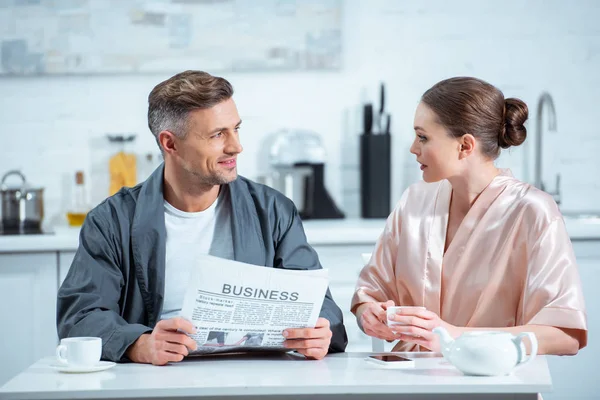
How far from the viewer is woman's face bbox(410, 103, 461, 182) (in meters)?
2.21

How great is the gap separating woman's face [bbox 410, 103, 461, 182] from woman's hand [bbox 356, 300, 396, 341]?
1.20 ft

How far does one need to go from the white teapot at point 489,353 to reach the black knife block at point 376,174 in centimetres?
213

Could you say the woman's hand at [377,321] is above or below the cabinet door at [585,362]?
above

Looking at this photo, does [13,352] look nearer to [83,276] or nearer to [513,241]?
[83,276]

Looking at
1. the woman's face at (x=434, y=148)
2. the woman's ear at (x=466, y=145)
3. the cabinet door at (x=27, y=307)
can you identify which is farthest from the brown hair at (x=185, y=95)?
the cabinet door at (x=27, y=307)

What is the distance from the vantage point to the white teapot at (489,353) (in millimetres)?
1591

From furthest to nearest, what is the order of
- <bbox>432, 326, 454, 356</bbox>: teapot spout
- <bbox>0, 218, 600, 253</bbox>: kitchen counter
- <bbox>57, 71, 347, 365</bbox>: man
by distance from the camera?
1. <bbox>0, 218, 600, 253</bbox>: kitchen counter
2. <bbox>57, 71, 347, 365</bbox>: man
3. <bbox>432, 326, 454, 356</bbox>: teapot spout

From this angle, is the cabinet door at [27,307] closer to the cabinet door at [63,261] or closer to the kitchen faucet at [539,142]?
the cabinet door at [63,261]

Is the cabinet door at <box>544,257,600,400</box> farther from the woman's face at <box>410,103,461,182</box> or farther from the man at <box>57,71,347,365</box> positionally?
the man at <box>57,71,347,365</box>

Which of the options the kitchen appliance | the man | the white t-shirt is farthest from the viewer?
the kitchen appliance

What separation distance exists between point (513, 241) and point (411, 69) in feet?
6.20

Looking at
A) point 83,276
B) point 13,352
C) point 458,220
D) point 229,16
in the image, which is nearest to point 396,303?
point 458,220

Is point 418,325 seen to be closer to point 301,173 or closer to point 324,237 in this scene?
point 324,237

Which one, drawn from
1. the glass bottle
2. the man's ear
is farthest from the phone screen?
the glass bottle
